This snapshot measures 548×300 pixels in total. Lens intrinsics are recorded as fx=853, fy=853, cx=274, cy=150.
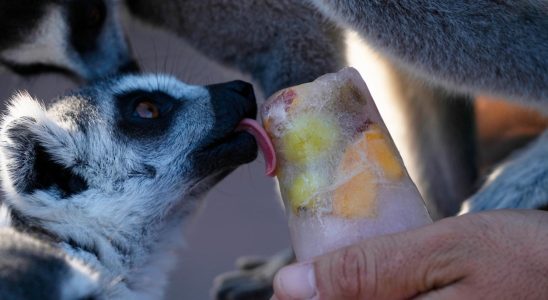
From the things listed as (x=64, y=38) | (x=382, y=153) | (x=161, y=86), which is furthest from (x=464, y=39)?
(x=64, y=38)

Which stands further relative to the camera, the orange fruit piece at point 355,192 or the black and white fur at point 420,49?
the black and white fur at point 420,49

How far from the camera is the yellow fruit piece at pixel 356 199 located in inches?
53.6

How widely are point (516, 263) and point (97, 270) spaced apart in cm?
68

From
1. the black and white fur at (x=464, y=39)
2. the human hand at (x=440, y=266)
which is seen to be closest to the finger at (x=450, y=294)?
the human hand at (x=440, y=266)

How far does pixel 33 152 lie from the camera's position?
147 cm

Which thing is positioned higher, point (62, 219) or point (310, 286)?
point (62, 219)

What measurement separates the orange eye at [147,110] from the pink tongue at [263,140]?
0.17 meters

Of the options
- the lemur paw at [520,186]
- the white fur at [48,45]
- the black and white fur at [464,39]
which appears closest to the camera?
the black and white fur at [464,39]

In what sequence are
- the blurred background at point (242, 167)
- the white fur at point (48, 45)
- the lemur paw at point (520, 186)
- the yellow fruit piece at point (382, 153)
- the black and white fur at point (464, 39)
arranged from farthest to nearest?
the blurred background at point (242, 167) < the white fur at point (48, 45) < the lemur paw at point (520, 186) < the black and white fur at point (464, 39) < the yellow fruit piece at point (382, 153)

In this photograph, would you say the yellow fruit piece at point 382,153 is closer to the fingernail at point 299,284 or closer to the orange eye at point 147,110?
the fingernail at point 299,284

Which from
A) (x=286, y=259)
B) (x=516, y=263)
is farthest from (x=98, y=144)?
(x=286, y=259)

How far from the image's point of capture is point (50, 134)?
151 cm

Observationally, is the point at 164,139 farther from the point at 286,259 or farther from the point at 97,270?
the point at 286,259

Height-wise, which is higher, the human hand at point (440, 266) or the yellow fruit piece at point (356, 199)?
the yellow fruit piece at point (356, 199)
